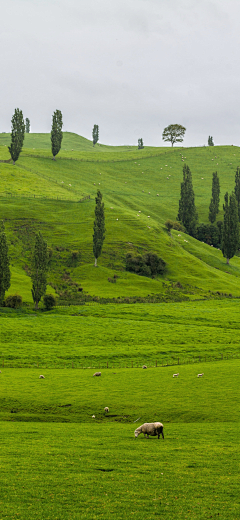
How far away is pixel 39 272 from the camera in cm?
8031

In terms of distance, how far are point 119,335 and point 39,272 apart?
24.3m

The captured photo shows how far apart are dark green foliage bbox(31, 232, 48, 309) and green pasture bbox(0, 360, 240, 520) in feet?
116

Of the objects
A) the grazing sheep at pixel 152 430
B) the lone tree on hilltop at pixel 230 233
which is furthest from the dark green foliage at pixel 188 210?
the grazing sheep at pixel 152 430

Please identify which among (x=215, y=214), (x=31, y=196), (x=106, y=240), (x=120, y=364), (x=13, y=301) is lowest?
(x=120, y=364)

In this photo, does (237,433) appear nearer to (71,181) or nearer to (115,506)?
(115,506)

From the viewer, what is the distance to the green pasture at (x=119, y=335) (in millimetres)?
54812

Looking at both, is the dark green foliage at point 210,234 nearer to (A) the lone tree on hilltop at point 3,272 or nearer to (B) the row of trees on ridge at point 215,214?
(B) the row of trees on ridge at point 215,214

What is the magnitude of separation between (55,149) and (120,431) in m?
186

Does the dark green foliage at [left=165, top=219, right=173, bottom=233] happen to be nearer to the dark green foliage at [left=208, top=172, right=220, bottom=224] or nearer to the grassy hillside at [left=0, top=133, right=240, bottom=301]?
the grassy hillside at [left=0, top=133, right=240, bottom=301]

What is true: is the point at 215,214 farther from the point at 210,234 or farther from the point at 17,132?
the point at 17,132

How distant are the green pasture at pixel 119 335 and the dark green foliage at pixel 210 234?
71372 millimetres

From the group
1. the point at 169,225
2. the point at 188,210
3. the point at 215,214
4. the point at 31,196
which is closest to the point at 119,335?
the point at 169,225

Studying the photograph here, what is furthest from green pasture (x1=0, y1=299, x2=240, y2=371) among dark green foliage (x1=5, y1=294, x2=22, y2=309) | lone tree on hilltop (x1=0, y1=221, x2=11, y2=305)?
lone tree on hilltop (x1=0, y1=221, x2=11, y2=305)

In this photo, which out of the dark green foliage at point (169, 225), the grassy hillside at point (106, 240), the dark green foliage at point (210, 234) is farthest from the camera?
the dark green foliage at point (210, 234)
